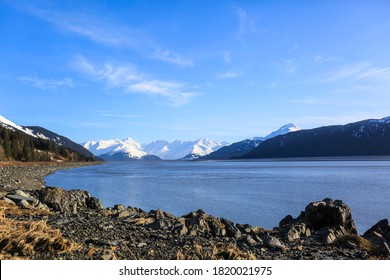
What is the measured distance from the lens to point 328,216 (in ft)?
68.4

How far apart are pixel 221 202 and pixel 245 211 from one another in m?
6.88

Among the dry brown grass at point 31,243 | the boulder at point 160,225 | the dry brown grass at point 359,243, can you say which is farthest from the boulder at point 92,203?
the dry brown grass at point 359,243

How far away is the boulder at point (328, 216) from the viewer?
20422mm

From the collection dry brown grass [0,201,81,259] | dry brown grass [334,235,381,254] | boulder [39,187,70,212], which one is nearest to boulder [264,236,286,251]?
dry brown grass [334,235,381,254]

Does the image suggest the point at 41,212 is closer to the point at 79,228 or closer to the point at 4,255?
the point at 79,228

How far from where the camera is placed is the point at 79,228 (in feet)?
40.4

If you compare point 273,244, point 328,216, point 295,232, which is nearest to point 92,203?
point 328,216

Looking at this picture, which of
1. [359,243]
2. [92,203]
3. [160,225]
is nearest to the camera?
[359,243]

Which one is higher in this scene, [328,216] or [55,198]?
[55,198]

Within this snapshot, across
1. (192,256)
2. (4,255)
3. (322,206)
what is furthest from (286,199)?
(4,255)

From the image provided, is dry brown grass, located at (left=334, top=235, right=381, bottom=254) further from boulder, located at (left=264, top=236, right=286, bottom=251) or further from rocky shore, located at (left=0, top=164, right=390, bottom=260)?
boulder, located at (left=264, top=236, right=286, bottom=251)

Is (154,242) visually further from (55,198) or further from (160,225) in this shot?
(55,198)

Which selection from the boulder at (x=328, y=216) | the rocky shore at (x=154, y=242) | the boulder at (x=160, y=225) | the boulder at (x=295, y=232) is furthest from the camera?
the boulder at (x=328, y=216)

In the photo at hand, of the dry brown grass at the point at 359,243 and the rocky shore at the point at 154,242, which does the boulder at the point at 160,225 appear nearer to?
the rocky shore at the point at 154,242
